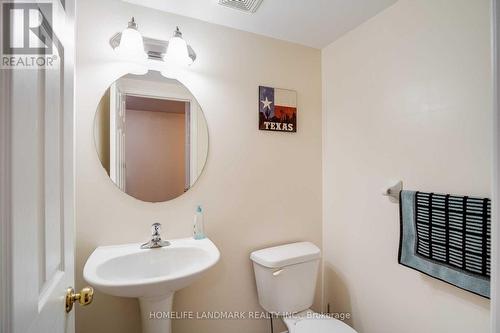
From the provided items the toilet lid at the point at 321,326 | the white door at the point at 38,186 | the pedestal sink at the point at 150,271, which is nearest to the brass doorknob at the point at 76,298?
the white door at the point at 38,186

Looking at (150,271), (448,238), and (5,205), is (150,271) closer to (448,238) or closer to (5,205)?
(5,205)

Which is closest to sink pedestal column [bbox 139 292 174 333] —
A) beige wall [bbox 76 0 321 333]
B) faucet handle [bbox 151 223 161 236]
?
beige wall [bbox 76 0 321 333]

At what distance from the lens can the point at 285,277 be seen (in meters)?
1.46

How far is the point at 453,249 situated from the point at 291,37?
1.55 metres

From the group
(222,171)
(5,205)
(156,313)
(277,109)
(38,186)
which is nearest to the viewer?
(5,205)

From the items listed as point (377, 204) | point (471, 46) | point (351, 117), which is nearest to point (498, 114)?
point (471, 46)

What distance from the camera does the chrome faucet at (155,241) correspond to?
1.28 metres

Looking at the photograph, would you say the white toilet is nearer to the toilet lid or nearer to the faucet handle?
the toilet lid

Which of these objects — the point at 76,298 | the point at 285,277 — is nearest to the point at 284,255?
the point at 285,277

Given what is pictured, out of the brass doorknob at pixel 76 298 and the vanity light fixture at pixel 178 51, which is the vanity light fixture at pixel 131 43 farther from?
the brass doorknob at pixel 76 298

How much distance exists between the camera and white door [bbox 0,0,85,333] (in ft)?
1.29

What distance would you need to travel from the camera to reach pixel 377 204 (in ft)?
4.75

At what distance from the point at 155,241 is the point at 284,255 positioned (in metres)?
0.77

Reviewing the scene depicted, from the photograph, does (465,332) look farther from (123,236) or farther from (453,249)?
(123,236)
